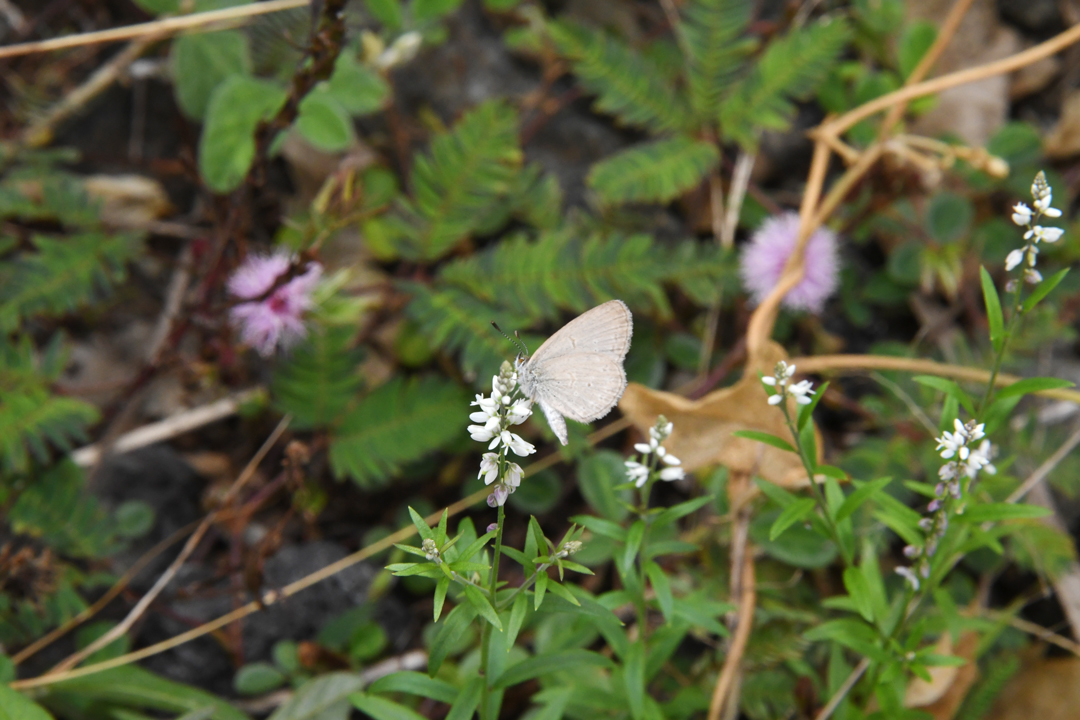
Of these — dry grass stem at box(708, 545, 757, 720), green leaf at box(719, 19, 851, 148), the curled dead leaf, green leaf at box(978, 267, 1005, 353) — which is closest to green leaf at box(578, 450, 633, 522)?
dry grass stem at box(708, 545, 757, 720)

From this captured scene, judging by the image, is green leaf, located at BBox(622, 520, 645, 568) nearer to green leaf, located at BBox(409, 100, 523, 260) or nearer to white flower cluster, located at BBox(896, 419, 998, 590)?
white flower cluster, located at BBox(896, 419, 998, 590)

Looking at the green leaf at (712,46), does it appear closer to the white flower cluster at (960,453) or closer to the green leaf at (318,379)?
the green leaf at (318,379)

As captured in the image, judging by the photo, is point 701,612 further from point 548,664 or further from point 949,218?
point 949,218

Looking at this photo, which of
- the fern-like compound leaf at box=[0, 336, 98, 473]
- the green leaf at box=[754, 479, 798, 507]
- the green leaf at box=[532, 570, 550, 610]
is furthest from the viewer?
the fern-like compound leaf at box=[0, 336, 98, 473]

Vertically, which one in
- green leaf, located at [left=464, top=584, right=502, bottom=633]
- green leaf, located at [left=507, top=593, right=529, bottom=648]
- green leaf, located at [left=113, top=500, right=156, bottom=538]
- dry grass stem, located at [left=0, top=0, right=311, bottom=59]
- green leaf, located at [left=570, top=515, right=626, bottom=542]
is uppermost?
dry grass stem, located at [left=0, top=0, right=311, bottom=59]

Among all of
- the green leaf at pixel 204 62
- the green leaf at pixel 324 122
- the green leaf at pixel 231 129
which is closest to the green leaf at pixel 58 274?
the green leaf at pixel 231 129

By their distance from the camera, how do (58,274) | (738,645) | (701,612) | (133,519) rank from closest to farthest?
(701,612) → (738,645) → (133,519) → (58,274)

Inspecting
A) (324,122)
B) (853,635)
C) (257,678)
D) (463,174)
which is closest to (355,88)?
(324,122)
